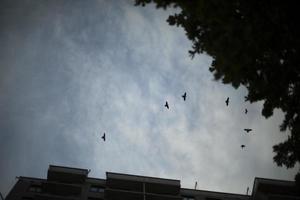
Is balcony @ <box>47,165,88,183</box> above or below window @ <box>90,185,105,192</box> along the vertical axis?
above

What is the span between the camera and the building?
97.9 ft

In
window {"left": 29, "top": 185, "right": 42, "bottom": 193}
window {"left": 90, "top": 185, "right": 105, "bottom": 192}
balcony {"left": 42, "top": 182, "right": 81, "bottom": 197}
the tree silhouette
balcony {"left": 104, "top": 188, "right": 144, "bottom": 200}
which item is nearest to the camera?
the tree silhouette

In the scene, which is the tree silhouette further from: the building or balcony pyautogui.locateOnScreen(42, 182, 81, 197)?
balcony pyautogui.locateOnScreen(42, 182, 81, 197)

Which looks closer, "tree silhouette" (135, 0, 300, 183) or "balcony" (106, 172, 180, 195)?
"tree silhouette" (135, 0, 300, 183)

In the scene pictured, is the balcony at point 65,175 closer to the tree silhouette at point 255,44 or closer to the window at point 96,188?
the window at point 96,188

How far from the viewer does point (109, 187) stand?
103 ft

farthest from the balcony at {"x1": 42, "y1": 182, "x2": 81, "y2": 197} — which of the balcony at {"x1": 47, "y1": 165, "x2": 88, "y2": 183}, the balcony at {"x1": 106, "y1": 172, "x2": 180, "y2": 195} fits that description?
the balcony at {"x1": 106, "y1": 172, "x2": 180, "y2": 195}

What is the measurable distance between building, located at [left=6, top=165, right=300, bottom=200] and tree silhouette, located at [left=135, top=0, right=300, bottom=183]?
18697 millimetres

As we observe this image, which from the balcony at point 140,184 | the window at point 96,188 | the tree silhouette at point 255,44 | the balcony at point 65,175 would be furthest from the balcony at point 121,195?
the tree silhouette at point 255,44

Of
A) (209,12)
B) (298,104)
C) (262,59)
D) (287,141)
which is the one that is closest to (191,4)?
(209,12)

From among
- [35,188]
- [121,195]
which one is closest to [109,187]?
[121,195]

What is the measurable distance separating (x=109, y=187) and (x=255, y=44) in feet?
77.0

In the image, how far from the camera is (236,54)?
1178cm

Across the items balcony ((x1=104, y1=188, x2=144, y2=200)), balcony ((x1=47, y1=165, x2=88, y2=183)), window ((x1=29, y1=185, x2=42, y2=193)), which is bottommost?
balcony ((x1=104, y1=188, x2=144, y2=200))
